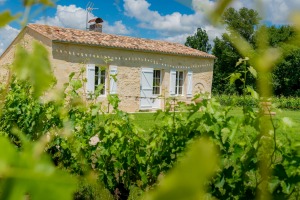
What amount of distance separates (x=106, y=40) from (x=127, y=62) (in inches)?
43.7

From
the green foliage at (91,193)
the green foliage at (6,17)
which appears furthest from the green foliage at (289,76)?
A: the green foliage at (6,17)

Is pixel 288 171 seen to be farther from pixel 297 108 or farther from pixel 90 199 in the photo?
pixel 297 108

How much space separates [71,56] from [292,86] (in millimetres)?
18507

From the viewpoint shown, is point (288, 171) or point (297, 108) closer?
point (288, 171)

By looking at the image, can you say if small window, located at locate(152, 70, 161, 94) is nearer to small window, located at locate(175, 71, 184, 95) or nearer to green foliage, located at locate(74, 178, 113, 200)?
small window, located at locate(175, 71, 184, 95)

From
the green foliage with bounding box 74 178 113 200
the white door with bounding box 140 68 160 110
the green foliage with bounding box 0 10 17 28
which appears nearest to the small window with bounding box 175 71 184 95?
the white door with bounding box 140 68 160 110

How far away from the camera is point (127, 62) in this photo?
1346 cm

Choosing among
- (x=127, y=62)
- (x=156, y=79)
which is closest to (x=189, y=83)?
(x=156, y=79)

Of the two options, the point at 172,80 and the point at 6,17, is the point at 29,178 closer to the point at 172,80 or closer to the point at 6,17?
the point at 6,17

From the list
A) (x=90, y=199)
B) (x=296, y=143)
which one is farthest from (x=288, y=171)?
(x=90, y=199)

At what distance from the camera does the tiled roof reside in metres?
12.1

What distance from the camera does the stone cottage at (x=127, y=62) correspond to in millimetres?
11938

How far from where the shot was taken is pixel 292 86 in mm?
25609

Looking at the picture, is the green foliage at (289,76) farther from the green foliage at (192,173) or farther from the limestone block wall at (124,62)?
the green foliage at (192,173)
